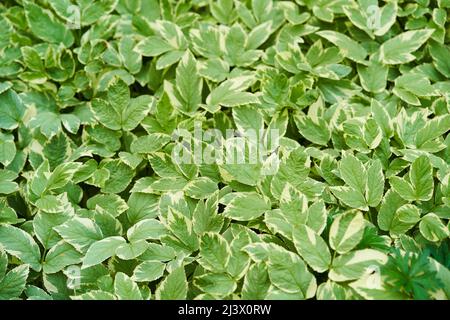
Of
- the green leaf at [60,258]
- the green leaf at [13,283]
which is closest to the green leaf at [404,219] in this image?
the green leaf at [60,258]

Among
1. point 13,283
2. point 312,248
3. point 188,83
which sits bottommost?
point 13,283

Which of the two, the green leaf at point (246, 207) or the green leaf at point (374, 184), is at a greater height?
the green leaf at point (374, 184)

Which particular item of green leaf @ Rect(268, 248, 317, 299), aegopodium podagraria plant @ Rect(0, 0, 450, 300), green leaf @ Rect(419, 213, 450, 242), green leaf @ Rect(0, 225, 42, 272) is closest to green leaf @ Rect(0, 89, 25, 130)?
aegopodium podagraria plant @ Rect(0, 0, 450, 300)

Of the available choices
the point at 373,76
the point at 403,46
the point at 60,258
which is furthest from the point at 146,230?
the point at 403,46

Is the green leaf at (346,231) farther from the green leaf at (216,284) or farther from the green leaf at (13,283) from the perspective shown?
the green leaf at (13,283)

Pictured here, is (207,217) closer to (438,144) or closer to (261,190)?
(261,190)

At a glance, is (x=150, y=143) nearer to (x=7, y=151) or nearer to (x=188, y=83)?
(x=188, y=83)

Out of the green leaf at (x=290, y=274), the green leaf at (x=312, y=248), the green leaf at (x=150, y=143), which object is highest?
the green leaf at (x=150, y=143)

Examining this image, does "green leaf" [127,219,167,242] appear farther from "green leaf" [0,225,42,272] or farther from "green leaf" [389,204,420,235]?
"green leaf" [389,204,420,235]

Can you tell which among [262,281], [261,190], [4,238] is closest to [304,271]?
[262,281]
